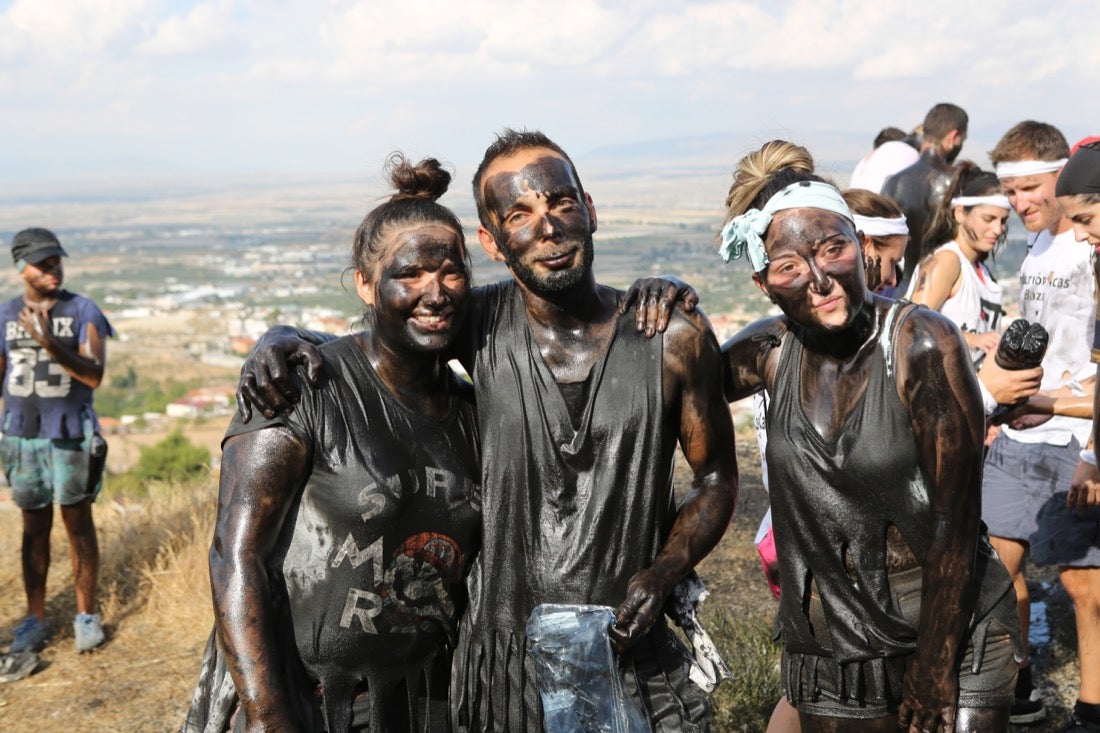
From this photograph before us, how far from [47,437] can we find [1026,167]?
5103mm

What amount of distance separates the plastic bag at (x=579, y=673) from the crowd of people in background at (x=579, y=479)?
0.09 ft

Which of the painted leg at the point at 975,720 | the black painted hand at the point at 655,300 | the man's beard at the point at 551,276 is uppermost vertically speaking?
the man's beard at the point at 551,276

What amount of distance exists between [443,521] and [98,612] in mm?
4483

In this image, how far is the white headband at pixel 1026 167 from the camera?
475cm

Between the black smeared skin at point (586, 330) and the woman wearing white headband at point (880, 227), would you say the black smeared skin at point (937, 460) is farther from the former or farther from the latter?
the woman wearing white headband at point (880, 227)

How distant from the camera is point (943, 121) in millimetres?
7168

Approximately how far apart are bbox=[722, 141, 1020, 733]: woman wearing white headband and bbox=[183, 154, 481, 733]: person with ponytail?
0.86 meters

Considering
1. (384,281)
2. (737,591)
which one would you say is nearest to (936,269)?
(737,591)

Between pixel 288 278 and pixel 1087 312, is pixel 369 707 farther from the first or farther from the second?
pixel 288 278

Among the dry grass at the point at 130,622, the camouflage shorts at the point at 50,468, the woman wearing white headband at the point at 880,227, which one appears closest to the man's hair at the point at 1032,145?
the woman wearing white headband at the point at 880,227

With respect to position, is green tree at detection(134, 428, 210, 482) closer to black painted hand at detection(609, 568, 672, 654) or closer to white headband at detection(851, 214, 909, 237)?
white headband at detection(851, 214, 909, 237)

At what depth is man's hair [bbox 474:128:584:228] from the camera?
306 cm

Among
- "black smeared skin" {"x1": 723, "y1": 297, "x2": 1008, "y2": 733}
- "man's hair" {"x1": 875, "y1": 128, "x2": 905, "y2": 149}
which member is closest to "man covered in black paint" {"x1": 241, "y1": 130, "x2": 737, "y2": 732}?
"black smeared skin" {"x1": 723, "y1": 297, "x2": 1008, "y2": 733}

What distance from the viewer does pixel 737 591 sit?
591cm
